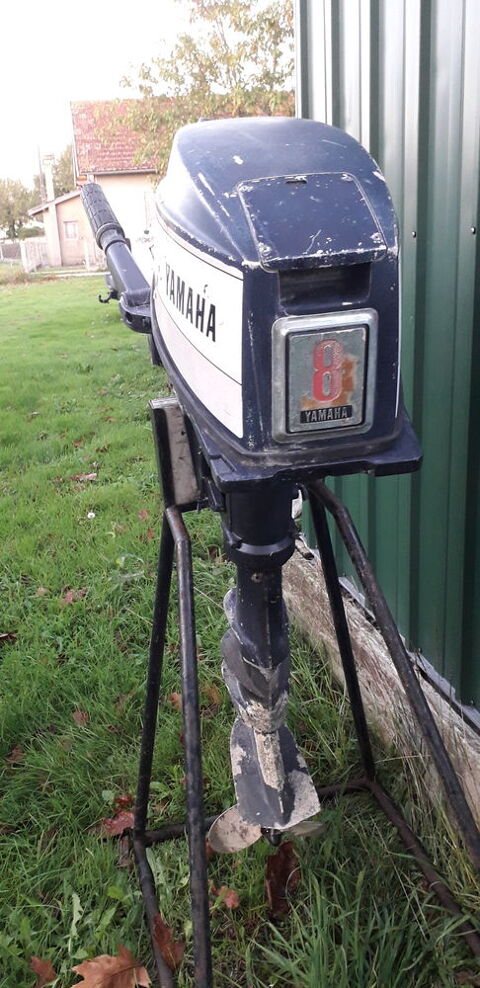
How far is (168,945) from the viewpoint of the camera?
1.68 metres

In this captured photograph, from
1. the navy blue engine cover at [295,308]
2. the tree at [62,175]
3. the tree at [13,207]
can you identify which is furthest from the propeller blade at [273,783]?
the tree at [13,207]

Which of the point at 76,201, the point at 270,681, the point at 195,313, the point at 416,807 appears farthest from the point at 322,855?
the point at 76,201

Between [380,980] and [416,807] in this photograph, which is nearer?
[380,980]

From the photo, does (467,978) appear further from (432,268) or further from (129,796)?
(432,268)

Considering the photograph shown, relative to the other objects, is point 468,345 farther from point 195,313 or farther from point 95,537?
point 95,537

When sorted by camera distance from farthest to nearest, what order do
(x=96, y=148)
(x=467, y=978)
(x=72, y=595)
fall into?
(x=96, y=148), (x=72, y=595), (x=467, y=978)

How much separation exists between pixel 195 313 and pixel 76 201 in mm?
38996

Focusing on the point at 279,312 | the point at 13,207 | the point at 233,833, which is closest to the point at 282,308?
the point at 279,312

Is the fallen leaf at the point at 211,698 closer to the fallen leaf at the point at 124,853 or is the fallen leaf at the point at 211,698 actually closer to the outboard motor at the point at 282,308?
the fallen leaf at the point at 124,853

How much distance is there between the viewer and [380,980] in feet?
5.03

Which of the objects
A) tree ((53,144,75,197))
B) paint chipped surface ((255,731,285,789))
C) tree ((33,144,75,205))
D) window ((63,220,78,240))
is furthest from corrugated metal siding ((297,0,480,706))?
tree ((53,144,75,197))

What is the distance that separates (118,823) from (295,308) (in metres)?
1.60

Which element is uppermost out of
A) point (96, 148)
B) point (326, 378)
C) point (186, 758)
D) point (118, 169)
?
point (96, 148)

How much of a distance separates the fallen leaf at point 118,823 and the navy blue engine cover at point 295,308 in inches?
51.9
